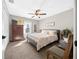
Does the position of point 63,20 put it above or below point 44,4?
A: below

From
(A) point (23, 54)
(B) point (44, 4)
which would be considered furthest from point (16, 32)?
(B) point (44, 4)

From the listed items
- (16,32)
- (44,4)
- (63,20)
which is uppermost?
(44,4)

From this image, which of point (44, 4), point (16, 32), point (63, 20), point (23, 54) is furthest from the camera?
point (16, 32)

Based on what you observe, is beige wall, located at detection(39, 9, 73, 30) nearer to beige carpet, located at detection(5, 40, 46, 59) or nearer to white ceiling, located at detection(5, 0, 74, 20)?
white ceiling, located at detection(5, 0, 74, 20)

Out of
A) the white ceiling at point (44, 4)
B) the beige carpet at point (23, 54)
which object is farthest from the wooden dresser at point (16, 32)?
the beige carpet at point (23, 54)

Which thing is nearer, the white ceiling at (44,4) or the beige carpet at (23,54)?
the beige carpet at (23,54)

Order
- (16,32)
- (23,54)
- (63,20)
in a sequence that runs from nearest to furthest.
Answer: (23,54)
(63,20)
(16,32)

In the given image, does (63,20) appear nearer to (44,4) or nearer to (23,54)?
(44,4)

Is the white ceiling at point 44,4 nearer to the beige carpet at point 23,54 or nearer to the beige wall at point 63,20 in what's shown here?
the beige wall at point 63,20

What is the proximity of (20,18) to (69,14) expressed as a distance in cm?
497

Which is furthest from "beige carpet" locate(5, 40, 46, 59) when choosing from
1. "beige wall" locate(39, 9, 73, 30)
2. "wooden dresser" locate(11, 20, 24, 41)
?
→ "wooden dresser" locate(11, 20, 24, 41)

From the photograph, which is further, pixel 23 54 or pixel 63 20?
pixel 63 20

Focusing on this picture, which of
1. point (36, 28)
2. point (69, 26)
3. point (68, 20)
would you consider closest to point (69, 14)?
point (68, 20)

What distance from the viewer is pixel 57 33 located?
221 inches
